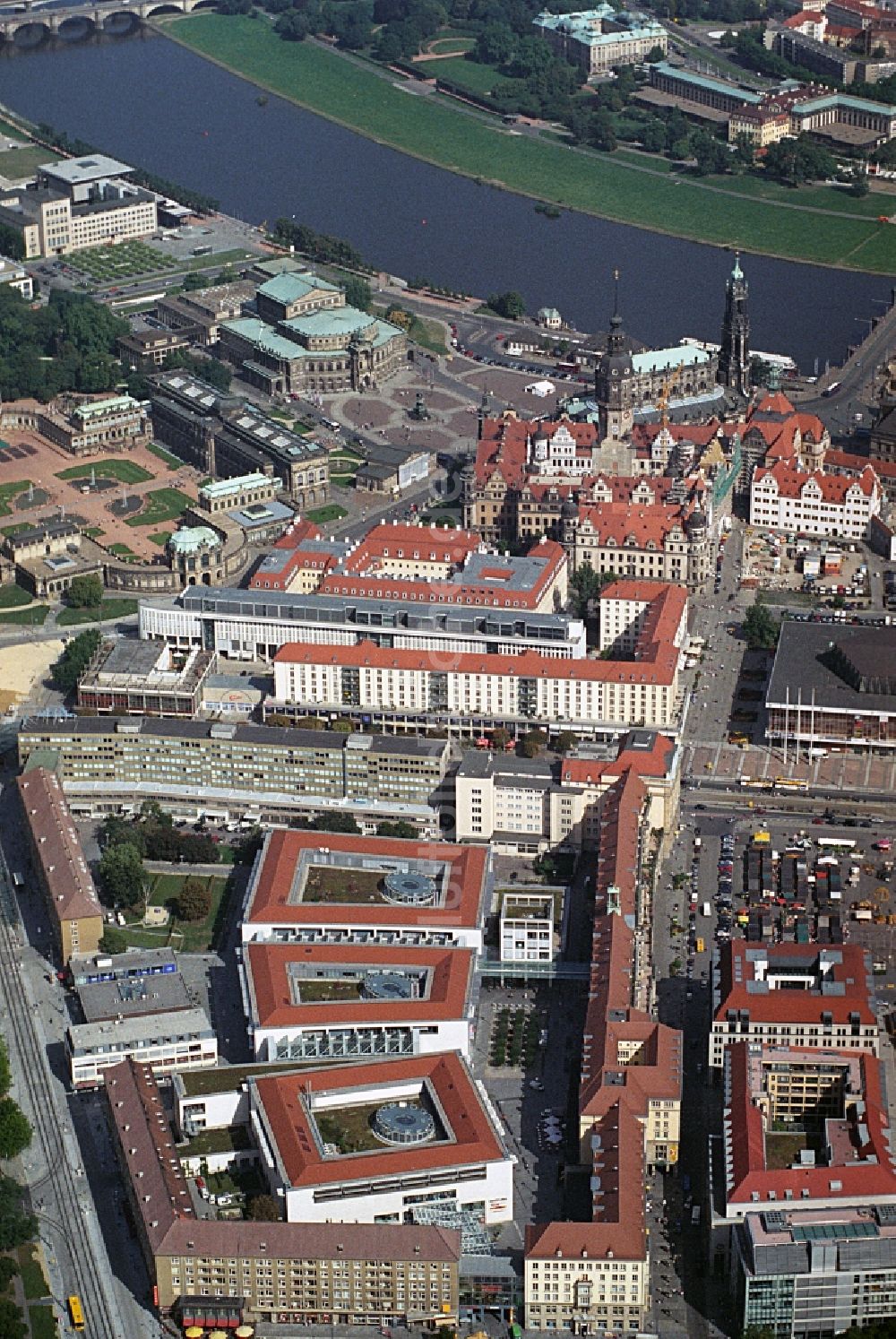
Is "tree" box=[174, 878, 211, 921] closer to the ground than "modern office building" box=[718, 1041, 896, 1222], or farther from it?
closer to the ground

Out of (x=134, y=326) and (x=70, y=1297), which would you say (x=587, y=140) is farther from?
(x=70, y=1297)

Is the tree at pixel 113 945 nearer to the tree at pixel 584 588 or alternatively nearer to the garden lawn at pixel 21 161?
the tree at pixel 584 588

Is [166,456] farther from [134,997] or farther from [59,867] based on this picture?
[134,997]

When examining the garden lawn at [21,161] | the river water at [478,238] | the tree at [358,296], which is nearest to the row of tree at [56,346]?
the tree at [358,296]

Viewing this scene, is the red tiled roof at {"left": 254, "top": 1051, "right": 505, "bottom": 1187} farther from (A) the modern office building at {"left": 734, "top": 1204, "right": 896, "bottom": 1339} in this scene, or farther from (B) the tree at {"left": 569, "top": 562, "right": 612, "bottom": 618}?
(B) the tree at {"left": 569, "top": 562, "right": 612, "bottom": 618}

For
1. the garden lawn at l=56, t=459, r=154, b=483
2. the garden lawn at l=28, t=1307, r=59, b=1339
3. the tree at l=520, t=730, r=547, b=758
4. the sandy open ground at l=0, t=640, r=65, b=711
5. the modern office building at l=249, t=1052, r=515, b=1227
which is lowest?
the garden lawn at l=56, t=459, r=154, b=483

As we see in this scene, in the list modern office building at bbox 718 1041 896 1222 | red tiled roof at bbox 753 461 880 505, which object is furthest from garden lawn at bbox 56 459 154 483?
modern office building at bbox 718 1041 896 1222

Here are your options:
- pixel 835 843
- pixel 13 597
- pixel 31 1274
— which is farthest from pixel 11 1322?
pixel 13 597
